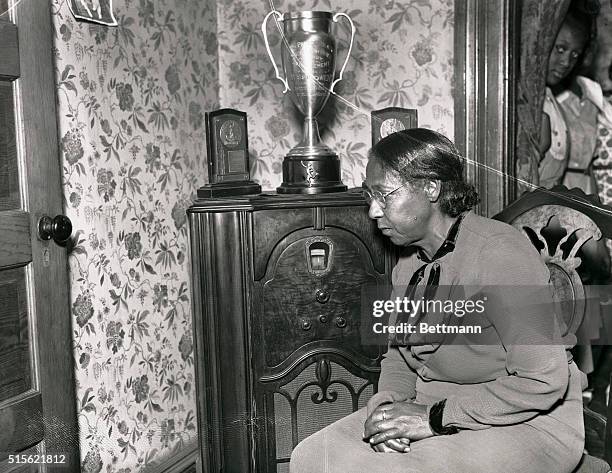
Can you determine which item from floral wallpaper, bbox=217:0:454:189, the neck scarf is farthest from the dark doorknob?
floral wallpaper, bbox=217:0:454:189

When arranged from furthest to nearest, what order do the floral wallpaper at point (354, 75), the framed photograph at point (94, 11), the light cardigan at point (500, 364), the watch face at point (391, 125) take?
the floral wallpaper at point (354, 75) < the watch face at point (391, 125) < the framed photograph at point (94, 11) < the light cardigan at point (500, 364)

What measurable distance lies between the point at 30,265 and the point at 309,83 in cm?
94

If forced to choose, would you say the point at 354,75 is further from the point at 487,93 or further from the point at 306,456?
the point at 306,456

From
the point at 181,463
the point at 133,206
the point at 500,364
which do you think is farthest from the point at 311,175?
the point at 181,463

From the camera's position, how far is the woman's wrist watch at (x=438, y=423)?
1472mm

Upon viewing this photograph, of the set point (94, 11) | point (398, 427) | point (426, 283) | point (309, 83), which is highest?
point (94, 11)

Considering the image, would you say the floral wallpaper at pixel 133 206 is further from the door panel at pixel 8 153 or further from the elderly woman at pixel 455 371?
the elderly woman at pixel 455 371

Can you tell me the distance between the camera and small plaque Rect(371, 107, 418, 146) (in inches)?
86.5

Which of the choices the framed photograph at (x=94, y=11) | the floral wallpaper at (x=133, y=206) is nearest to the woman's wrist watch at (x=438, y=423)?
the floral wallpaper at (x=133, y=206)

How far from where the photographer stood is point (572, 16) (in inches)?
106

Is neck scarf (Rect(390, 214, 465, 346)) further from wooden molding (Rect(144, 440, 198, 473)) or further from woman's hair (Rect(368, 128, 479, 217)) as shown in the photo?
wooden molding (Rect(144, 440, 198, 473))

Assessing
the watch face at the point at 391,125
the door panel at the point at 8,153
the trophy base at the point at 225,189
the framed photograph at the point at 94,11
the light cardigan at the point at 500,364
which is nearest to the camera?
the light cardigan at the point at 500,364

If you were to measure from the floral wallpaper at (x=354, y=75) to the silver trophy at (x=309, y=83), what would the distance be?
0.34 meters

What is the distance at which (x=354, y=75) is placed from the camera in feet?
8.21
